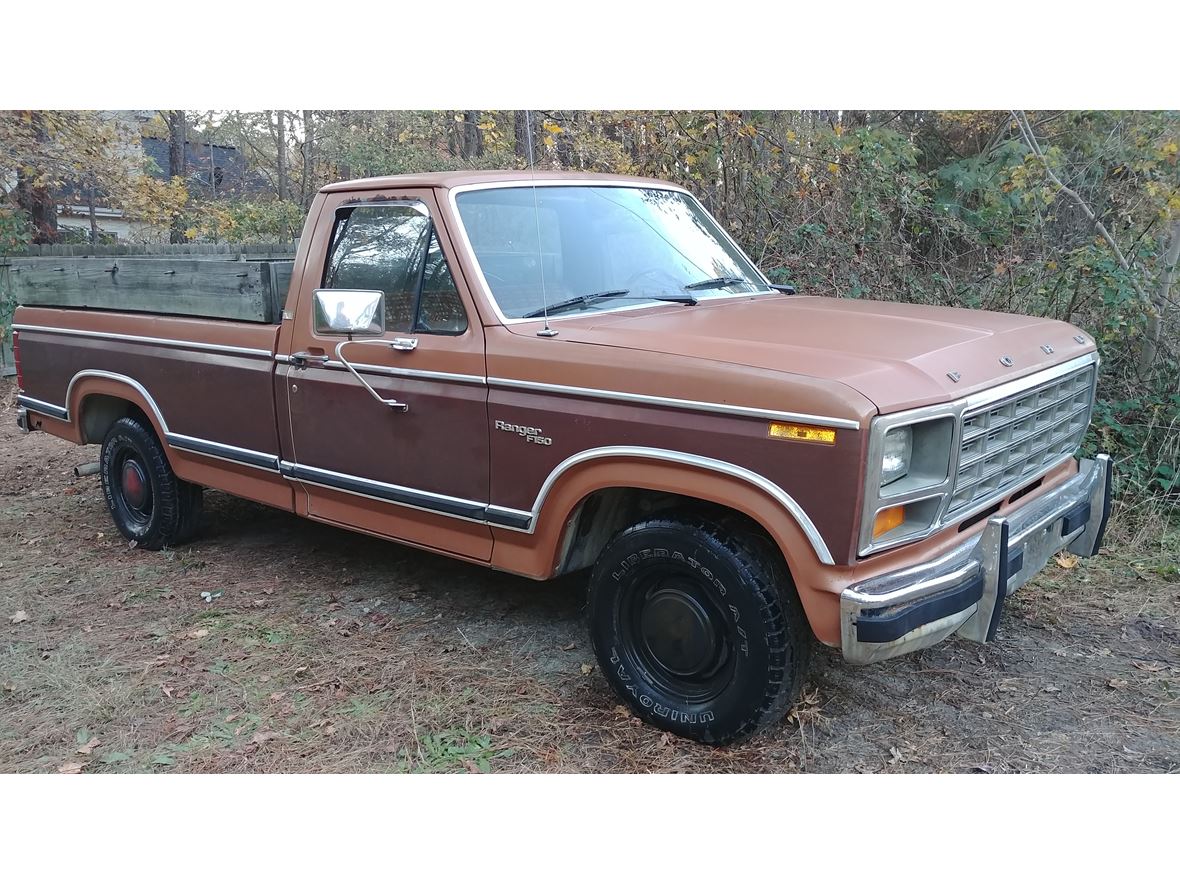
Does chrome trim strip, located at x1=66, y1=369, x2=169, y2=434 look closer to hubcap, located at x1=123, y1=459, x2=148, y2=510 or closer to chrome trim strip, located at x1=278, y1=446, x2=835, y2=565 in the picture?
hubcap, located at x1=123, y1=459, x2=148, y2=510

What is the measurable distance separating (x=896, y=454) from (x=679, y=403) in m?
0.73

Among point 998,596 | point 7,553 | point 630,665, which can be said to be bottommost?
point 7,553

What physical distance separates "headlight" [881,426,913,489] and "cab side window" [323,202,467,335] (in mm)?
1835

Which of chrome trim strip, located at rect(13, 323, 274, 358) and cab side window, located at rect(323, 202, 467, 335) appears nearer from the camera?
cab side window, located at rect(323, 202, 467, 335)

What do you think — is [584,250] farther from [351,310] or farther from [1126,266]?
[1126,266]

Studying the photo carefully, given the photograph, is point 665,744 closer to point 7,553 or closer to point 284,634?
point 284,634

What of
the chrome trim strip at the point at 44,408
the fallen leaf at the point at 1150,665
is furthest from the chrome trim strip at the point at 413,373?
the fallen leaf at the point at 1150,665

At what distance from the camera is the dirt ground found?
345 centimetres

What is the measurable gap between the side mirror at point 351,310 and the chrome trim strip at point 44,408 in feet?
10.1

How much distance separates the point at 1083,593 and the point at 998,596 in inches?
80.3

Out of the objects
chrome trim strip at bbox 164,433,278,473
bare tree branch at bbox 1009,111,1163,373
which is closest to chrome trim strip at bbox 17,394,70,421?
chrome trim strip at bbox 164,433,278,473

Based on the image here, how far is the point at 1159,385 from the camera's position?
607 cm

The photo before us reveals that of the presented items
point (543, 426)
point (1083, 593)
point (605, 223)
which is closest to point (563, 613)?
point (543, 426)

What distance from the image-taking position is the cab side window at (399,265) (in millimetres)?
3990
